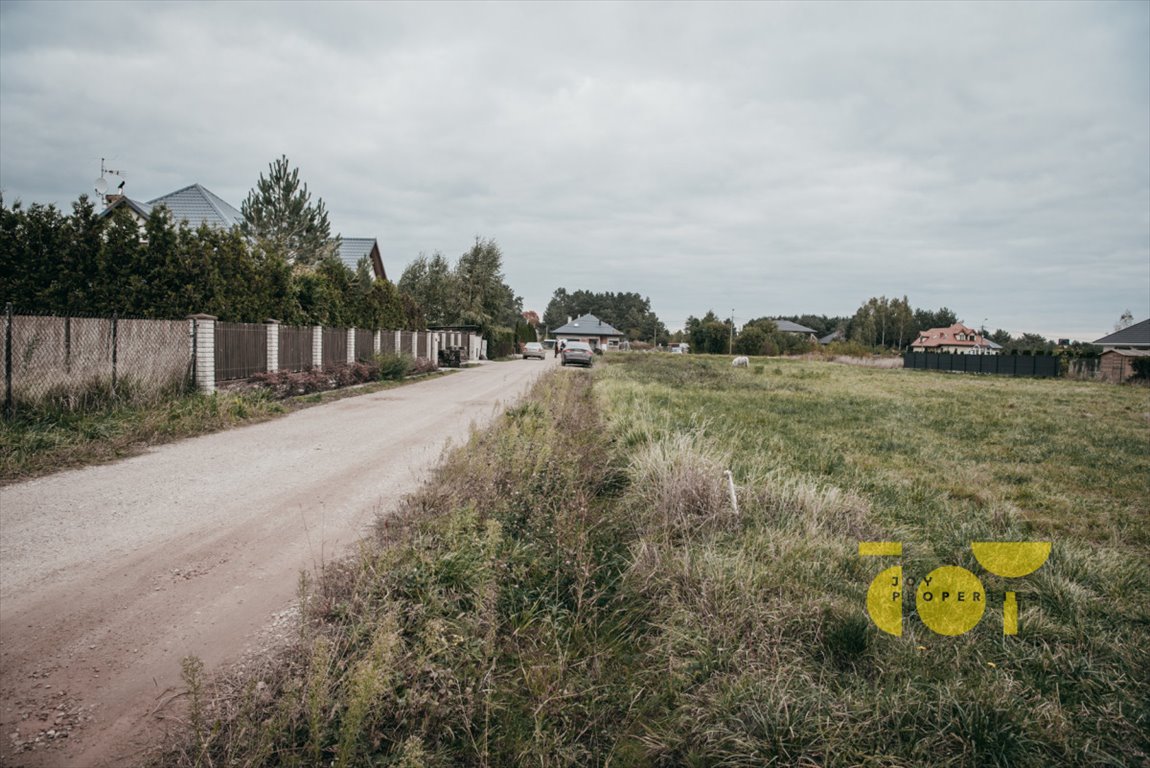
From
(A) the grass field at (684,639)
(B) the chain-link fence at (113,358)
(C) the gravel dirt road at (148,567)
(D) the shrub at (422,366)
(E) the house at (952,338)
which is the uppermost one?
(E) the house at (952,338)

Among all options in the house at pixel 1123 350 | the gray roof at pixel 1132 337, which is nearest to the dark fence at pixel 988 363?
the house at pixel 1123 350

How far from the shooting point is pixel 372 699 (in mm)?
2412

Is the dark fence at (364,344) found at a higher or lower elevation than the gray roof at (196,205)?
lower

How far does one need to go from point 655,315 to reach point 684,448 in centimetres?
11625

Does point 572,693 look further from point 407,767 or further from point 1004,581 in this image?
point 1004,581

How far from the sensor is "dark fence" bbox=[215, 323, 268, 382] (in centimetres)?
1352

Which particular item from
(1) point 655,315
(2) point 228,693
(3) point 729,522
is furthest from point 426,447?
(1) point 655,315

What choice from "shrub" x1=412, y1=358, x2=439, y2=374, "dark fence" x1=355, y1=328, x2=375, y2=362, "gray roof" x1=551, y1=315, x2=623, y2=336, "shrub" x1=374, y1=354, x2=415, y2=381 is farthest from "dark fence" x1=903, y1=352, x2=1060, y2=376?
"gray roof" x1=551, y1=315, x2=623, y2=336

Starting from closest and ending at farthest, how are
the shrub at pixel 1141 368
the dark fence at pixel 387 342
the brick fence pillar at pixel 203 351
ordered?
the brick fence pillar at pixel 203 351 < the dark fence at pixel 387 342 < the shrub at pixel 1141 368

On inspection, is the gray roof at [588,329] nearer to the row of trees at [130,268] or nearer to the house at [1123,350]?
the house at [1123,350]

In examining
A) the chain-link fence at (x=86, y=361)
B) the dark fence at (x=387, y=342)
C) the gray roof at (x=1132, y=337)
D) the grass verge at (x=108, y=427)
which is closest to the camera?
the grass verge at (x=108, y=427)

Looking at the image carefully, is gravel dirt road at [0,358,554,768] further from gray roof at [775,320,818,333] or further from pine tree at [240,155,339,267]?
gray roof at [775,320,818,333]

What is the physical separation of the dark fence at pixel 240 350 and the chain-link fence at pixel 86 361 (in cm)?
106

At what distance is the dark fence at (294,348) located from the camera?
16.4m
